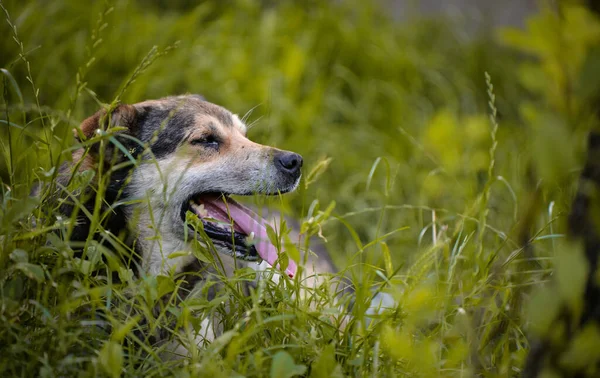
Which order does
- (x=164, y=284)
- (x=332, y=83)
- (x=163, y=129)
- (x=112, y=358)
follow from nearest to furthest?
(x=112, y=358), (x=164, y=284), (x=163, y=129), (x=332, y=83)

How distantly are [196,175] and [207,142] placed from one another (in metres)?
0.23

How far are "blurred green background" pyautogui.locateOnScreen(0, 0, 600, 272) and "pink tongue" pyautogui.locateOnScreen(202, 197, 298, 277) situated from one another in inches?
32.0

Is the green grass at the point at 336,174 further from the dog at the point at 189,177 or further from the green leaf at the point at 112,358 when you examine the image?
the dog at the point at 189,177

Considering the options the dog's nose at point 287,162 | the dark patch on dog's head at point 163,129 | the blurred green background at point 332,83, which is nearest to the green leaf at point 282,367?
the dog's nose at point 287,162

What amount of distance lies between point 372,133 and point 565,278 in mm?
4137

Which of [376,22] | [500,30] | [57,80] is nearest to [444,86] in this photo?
[376,22]

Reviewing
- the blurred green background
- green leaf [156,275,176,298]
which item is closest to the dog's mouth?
green leaf [156,275,176,298]

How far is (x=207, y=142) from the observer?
3.11 m

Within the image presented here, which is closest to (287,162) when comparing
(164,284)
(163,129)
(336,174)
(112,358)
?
(163,129)

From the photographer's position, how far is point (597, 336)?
127 centimetres

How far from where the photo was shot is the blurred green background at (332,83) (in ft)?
14.3

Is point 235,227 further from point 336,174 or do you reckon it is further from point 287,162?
point 336,174

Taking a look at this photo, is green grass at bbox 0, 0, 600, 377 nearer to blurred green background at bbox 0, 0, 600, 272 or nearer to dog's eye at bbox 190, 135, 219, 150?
blurred green background at bbox 0, 0, 600, 272

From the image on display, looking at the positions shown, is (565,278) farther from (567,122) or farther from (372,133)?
(372,133)
